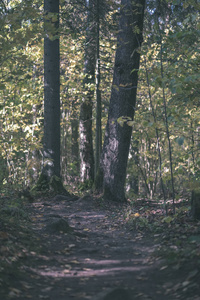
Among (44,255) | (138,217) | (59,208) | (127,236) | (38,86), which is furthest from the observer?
(38,86)

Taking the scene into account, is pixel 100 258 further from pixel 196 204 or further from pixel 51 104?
pixel 51 104

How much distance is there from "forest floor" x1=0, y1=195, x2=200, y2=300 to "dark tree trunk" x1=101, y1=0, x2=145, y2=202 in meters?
2.10

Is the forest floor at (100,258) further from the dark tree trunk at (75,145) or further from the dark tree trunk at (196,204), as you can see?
the dark tree trunk at (75,145)

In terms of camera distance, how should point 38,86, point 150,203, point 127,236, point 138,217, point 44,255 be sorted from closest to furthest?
point 44,255 < point 127,236 < point 138,217 < point 150,203 < point 38,86

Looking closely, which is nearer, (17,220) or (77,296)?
(77,296)

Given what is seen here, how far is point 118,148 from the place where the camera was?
9.02 meters

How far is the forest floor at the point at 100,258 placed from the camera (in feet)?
10.6

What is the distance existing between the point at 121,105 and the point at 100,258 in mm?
5184

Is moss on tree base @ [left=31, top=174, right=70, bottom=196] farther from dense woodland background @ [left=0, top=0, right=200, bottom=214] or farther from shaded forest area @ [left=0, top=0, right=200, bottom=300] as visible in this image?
dense woodland background @ [left=0, top=0, right=200, bottom=214]

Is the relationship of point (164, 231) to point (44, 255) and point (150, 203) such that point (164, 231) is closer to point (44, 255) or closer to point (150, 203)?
point (44, 255)

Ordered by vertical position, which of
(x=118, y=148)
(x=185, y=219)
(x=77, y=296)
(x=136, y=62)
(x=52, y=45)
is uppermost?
(x=52, y=45)

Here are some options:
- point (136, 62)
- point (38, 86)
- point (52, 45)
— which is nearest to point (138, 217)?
point (136, 62)

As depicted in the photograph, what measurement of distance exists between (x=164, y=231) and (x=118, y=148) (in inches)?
154

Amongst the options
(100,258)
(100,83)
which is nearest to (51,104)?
(100,83)
